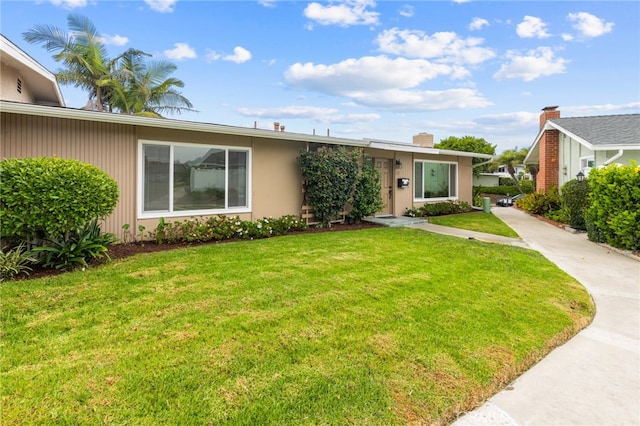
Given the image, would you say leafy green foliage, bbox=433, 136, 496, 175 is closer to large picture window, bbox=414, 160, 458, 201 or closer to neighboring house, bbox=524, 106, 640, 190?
neighboring house, bbox=524, 106, 640, 190

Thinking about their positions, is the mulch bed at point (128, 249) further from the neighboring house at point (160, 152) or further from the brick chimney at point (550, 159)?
the brick chimney at point (550, 159)

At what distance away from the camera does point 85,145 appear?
246 inches

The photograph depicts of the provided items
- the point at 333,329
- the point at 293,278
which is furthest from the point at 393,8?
the point at 333,329

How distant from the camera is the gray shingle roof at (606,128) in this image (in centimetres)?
1037

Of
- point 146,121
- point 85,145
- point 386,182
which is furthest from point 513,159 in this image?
point 85,145

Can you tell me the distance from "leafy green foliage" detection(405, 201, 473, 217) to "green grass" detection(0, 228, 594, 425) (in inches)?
283

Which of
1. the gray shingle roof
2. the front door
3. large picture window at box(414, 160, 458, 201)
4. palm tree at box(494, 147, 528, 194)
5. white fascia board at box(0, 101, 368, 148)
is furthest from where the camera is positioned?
palm tree at box(494, 147, 528, 194)

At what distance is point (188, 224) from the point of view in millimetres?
7281

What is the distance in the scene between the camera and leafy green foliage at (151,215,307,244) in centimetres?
714

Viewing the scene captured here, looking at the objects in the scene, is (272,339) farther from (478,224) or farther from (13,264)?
(478,224)

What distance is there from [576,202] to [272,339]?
1097 centimetres

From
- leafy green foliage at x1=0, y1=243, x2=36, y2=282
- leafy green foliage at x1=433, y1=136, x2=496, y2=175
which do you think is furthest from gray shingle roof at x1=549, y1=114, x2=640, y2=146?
leafy green foliage at x1=433, y1=136, x2=496, y2=175

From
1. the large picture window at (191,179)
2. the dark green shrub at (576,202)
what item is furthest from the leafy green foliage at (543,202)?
the large picture window at (191,179)

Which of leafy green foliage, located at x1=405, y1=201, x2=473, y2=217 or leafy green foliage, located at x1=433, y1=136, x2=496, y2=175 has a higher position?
leafy green foliage, located at x1=433, y1=136, x2=496, y2=175
